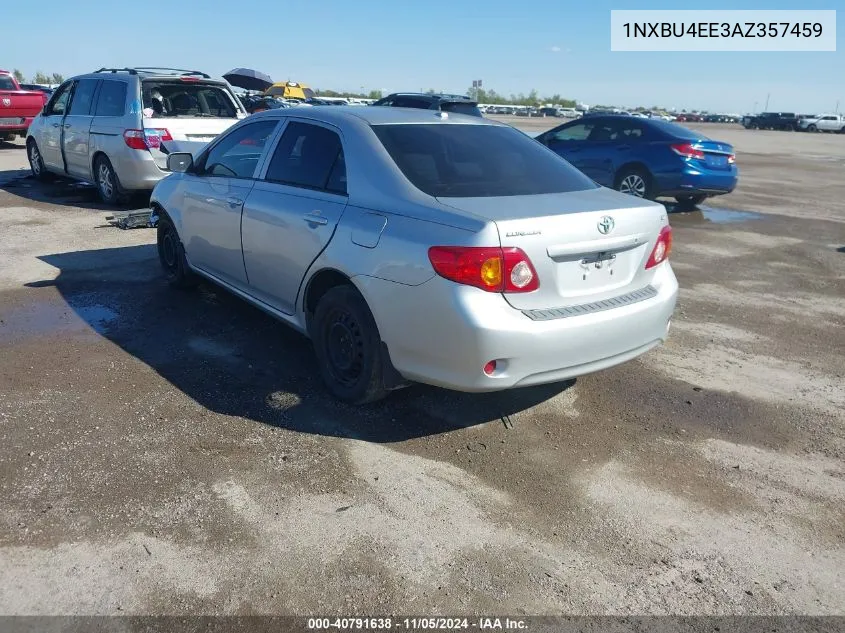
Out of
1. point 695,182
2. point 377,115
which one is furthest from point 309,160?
point 695,182

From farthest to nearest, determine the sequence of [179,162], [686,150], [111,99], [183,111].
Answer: [686,150]
[111,99]
[183,111]
[179,162]

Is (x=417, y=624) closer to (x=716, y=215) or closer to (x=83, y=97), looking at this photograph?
(x=83, y=97)

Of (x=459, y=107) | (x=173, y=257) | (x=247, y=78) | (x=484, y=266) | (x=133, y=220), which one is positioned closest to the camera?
(x=484, y=266)

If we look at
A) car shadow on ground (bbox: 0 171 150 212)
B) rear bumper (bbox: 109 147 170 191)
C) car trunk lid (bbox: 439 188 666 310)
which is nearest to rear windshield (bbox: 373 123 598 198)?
car trunk lid (bbox: 439 188 666 310)

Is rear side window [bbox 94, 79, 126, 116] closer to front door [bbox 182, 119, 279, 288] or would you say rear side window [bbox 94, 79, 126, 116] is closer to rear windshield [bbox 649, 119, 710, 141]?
front door [bbox 182, 119, 279, 288]

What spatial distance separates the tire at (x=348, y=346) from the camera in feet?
12.4

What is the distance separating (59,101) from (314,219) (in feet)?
30.6

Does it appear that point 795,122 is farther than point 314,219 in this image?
Yes

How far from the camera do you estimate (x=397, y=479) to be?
337 cm

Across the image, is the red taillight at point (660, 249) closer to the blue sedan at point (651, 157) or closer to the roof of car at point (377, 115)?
the roof of car at point (377, 115)

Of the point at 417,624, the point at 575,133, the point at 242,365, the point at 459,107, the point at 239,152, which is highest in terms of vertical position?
the point at 459,107

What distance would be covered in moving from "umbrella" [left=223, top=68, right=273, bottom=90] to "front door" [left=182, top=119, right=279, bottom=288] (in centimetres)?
2396

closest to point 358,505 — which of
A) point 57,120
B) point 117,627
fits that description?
point 117,627

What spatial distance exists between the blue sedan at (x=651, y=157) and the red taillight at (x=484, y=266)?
8.63 meters
